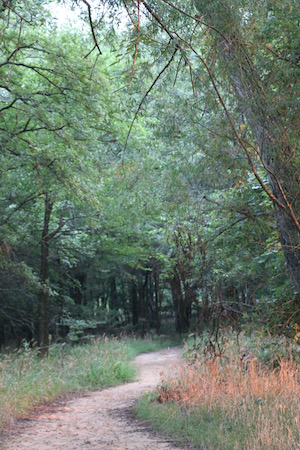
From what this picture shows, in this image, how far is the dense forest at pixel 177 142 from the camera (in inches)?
186

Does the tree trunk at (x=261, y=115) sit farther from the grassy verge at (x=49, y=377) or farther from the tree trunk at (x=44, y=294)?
the tree trunk at (x=44, y=294)

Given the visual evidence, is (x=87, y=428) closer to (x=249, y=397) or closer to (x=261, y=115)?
(x=249, y=397)

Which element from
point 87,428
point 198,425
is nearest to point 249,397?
point 198,425

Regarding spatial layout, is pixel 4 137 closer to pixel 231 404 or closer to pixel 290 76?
pixel 290 76

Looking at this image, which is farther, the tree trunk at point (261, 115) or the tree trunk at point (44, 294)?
the tree trunk at point (44, 294)

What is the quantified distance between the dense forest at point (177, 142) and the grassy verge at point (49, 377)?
2041 millimetres

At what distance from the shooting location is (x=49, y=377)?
29.1 ft

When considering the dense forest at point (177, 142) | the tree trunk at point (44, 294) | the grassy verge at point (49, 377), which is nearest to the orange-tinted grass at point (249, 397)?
the dense forest at point (177, 142)

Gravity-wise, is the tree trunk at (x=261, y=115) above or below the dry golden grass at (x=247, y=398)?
above

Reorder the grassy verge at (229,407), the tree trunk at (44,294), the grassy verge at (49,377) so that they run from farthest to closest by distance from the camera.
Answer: the tree trunk at (44,294) < the grassy verge at (49,377) < the grassy verge at (229,407)

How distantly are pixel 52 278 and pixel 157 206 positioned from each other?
7.65 metres

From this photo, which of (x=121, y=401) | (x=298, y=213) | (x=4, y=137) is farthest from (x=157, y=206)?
A: (x=298, y=213)

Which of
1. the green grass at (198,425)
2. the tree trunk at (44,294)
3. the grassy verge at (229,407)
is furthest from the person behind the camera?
the tree trunk at (44,294)

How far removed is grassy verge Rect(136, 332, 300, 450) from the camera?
4332 millimetres
